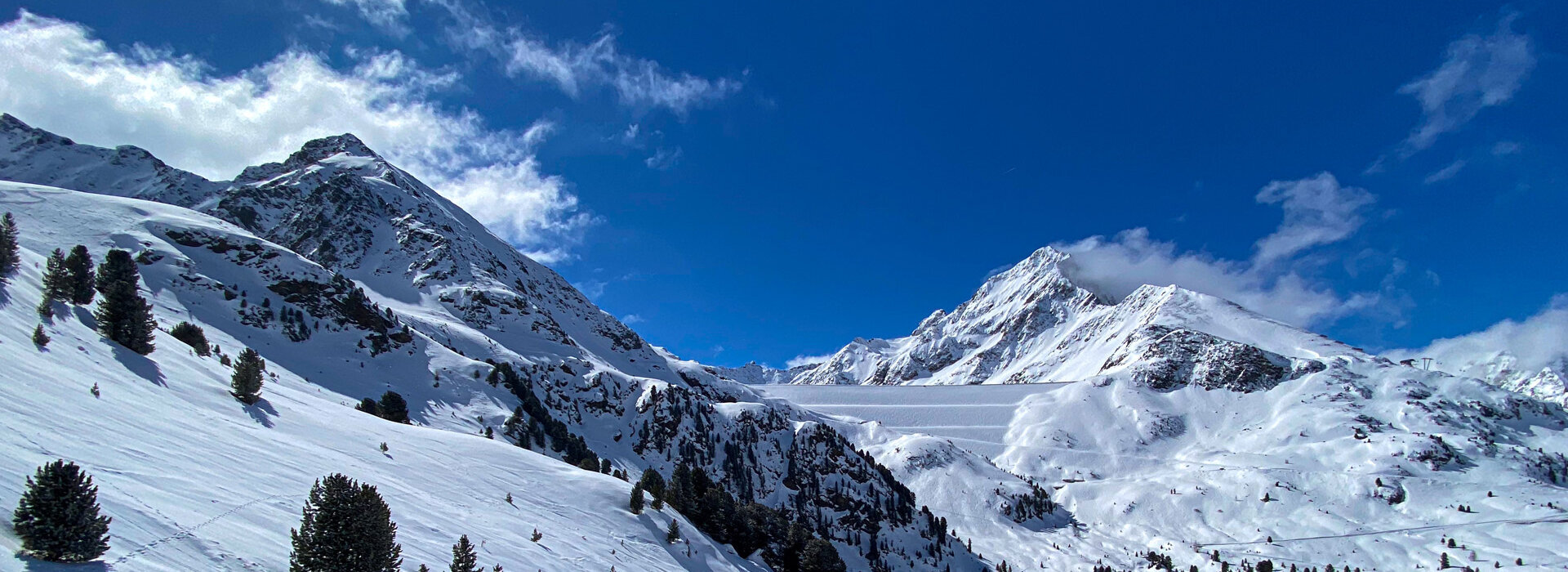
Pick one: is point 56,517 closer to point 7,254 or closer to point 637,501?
point 637,501

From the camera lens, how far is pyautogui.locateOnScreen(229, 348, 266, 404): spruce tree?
3225cm

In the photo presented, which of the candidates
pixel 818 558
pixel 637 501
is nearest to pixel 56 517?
pixel 637 501

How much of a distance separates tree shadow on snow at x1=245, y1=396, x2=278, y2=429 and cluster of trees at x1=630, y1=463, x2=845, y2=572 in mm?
17825

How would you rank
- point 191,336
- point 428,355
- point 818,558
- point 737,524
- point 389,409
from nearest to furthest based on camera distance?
point 191,336
point 737,524
point 389,409
point 818,558
point 428,355

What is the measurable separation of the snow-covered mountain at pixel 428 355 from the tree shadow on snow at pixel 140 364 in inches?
8.1

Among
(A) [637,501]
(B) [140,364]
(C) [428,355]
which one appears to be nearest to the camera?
(B) [140,364]

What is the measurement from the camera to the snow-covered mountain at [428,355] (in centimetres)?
8356

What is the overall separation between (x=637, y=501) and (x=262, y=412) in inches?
738

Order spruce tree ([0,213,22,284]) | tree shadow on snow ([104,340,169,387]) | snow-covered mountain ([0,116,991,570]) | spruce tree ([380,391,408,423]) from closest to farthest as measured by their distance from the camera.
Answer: tree shadow on snow ([104,340,169,387]) < spruce tree ([0,213,22,284]) < spruce tree ([380,391,408,423]) < snow-covered mountain ([0,116,991,570])

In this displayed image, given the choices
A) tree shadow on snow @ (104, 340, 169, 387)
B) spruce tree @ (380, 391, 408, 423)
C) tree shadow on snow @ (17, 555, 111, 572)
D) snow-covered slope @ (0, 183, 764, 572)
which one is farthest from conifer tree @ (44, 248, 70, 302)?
tree shadow on snow @ (17, 555, 111, 572)

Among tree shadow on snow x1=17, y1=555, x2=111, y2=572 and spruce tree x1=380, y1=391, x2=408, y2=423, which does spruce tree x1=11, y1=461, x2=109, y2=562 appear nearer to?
tree shadow on snow x1=17, y1=555, x2=111, y2=572

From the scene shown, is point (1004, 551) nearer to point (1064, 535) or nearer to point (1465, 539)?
point (1064, 535)

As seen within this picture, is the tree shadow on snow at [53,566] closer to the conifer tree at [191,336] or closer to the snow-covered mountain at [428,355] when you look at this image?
the snow-covered mountain at [428,355]

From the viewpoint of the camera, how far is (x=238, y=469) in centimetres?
2205
